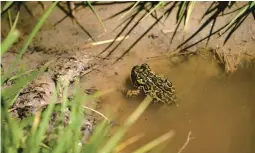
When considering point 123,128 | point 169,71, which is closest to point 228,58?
point 169,71

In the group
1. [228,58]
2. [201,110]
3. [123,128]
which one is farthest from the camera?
[228,58]

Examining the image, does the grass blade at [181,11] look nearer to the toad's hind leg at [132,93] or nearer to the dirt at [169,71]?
the dirt at [169,71]

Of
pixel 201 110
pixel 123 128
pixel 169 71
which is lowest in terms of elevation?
pixel 201 110

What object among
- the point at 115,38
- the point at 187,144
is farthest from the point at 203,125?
the point at 115,38

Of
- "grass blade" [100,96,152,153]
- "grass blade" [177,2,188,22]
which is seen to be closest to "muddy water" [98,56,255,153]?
"grass blade" [177,2,188,22]

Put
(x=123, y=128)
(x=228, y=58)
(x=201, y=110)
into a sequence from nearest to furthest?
(x=123, y=128)
(x=201, y=110)
(x=228, y=58)

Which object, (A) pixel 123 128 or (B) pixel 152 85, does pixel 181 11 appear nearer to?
(B) pixel 152 85

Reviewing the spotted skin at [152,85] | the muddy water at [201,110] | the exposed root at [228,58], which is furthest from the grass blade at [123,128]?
the exposed root at [228,58]

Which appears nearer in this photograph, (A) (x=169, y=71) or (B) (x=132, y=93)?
(B) (x=132, y=93)
